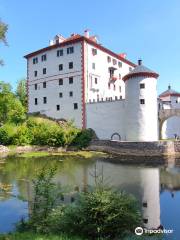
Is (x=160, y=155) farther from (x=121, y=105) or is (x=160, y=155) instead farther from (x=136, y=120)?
(x=121, y=105)

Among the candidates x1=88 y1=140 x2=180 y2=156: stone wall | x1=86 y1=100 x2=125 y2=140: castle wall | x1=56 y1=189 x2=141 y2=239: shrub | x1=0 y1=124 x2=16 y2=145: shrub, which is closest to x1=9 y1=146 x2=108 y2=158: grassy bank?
x1=88 y1=140 x2=180 y2=156: stone wall

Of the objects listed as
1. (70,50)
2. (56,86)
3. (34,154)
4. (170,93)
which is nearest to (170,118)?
(170,93)

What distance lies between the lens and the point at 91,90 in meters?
48.9

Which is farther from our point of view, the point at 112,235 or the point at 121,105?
the point at 121,105

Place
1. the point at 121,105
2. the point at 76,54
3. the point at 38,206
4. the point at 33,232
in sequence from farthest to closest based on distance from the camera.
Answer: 1. the point at 76,54
2. the point at 121,105
3. the point at 38,206
4. the point at 33,232

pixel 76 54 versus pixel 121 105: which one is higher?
→ pixel 76 54

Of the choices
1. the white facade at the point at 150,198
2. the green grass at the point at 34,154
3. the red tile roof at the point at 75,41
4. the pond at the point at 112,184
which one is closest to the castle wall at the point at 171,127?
the red tile roof at the point at 75,41

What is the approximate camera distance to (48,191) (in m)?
11.4

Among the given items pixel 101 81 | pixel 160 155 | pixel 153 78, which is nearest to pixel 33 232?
pixel 160 155

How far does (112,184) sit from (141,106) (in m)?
21.9

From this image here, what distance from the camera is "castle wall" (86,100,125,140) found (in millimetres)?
44500

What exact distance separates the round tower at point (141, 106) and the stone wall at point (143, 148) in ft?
7.89

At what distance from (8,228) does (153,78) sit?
110 ft

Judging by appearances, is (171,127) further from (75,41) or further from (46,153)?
(46,153)
